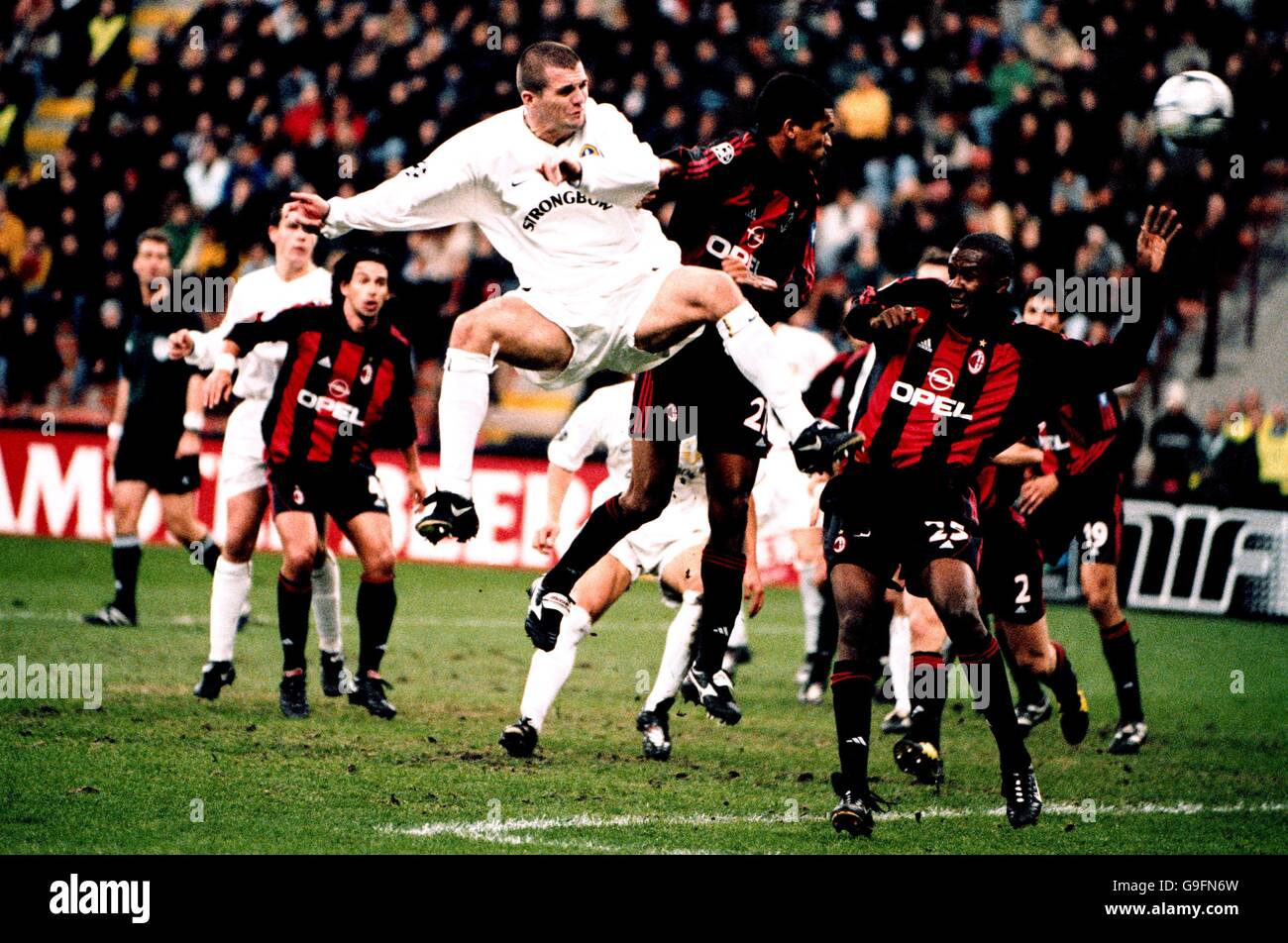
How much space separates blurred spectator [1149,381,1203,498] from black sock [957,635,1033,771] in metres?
9.29

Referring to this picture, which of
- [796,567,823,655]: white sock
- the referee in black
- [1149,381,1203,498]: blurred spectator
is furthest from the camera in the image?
[1149,381,1203,498]: blurred spectator

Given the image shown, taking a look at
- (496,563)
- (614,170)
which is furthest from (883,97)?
(614,170)

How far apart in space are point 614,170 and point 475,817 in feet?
8.41

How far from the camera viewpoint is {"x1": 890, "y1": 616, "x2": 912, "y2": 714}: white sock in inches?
400

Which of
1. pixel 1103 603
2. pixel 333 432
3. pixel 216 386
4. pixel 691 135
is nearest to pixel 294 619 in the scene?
pixel 333 432

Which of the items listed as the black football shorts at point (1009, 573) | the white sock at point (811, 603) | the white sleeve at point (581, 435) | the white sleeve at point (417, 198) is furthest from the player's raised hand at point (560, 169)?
the white sock at point (811, 603)

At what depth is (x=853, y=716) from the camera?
7.30m

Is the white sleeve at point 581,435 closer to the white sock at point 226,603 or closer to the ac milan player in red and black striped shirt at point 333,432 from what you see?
the ac milan player in red and black striped shirt at point 333,432

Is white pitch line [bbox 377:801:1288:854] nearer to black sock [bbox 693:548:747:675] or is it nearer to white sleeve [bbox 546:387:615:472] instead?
black sock [bbox 693:548:747:675]

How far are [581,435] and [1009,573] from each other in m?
2.27

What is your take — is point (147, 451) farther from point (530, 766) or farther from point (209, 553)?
point (530, 766)

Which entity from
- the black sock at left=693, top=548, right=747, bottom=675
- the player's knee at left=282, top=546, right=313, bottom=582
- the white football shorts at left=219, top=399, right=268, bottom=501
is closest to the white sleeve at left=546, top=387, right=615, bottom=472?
the player's knee at left=282, top=546, right=313, bottom=582

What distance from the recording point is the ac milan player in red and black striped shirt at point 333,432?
9523mm

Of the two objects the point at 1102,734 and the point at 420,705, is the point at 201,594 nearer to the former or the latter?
the point at 420,705
